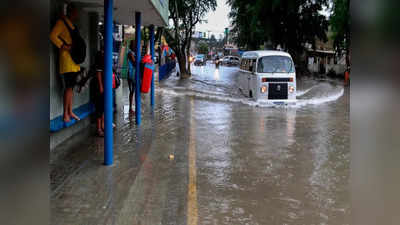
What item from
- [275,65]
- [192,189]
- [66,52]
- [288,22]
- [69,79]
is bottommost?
[192,189]

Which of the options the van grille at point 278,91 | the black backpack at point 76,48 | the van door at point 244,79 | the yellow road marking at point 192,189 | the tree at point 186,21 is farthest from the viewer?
the tree at point 186,21

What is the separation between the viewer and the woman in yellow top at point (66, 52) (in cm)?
707

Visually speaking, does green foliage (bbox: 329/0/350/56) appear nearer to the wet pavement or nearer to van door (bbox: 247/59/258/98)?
van door (bbox: 247/59/258/98)

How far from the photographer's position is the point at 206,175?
6.64 m

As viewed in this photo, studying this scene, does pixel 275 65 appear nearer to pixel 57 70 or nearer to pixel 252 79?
pixel 252 79

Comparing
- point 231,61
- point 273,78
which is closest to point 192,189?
point 273,78

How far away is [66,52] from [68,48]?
112 millimetres

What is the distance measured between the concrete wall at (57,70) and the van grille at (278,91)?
288 inches

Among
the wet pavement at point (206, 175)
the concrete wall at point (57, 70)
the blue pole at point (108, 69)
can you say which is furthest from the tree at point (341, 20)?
the blue pole at point (108, 69)

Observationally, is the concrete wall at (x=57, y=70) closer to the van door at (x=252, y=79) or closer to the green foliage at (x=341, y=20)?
the van door at (x=252, y=79)

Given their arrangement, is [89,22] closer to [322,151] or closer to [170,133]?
[170,133]
